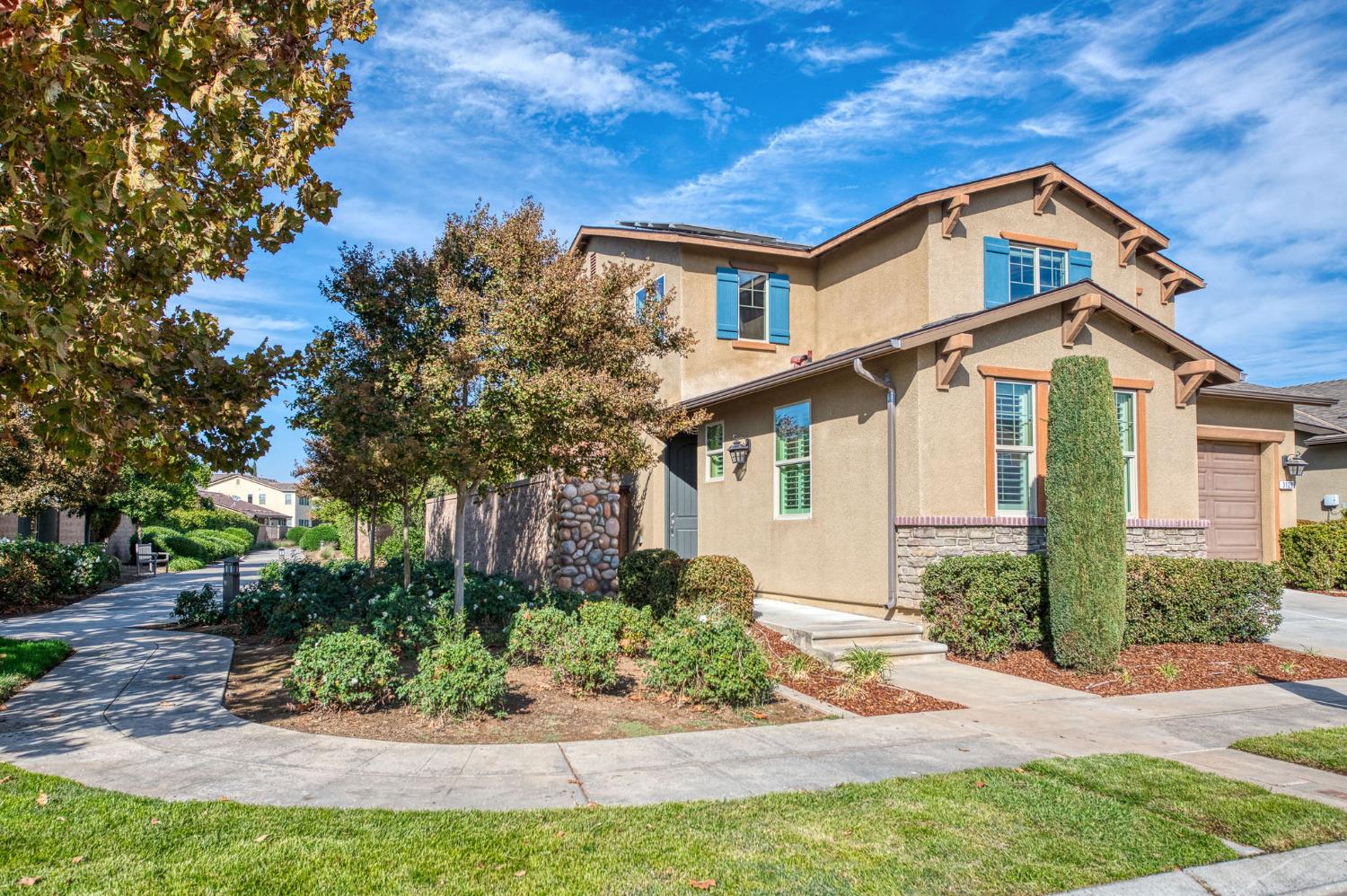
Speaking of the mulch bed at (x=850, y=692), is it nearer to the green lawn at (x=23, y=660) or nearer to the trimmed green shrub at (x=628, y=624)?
the trimmed green shrub at (x=628, y=624)

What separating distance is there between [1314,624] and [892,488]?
6447 millimetres

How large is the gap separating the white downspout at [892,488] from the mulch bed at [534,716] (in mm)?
3574

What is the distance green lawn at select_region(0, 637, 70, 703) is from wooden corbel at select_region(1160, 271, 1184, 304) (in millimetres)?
17437

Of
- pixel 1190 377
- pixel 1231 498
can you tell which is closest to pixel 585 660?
pixel 1190 377

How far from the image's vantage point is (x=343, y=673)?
20.8 feet

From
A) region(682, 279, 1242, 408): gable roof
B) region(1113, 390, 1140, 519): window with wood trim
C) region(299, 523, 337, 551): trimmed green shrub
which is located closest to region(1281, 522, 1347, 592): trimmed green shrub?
region(682, 279, 1242, 408): gable roof

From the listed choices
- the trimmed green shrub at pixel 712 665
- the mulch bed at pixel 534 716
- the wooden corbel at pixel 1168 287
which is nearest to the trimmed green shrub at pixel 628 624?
the mulch bed at pixel 534 716

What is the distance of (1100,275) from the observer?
14258mm

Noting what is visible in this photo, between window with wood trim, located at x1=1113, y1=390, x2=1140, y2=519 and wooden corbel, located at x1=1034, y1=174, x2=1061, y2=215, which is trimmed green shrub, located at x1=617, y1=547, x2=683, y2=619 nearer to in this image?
window with wood trim, located at x1=1113, y1=390, x2=1140, y2=519

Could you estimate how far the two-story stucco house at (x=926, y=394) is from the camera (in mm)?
10461

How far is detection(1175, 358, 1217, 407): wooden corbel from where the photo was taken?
11570mm

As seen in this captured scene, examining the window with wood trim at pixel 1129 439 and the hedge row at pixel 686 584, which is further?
the window with wood trim at pixel 1129 439

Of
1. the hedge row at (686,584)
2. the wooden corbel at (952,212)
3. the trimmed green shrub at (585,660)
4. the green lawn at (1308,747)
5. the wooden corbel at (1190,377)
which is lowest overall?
the green lawn at (1308,747)

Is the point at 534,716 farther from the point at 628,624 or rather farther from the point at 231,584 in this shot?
the point at 231,584
